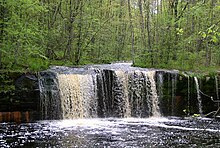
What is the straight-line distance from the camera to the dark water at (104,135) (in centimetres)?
879

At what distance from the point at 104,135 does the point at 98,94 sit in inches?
206

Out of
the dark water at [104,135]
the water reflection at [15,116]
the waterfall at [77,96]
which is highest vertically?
the waterfall at [77,96]

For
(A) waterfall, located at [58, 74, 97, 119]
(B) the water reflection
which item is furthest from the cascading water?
(B) the water reflection

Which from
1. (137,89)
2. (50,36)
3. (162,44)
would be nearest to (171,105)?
(137,89)

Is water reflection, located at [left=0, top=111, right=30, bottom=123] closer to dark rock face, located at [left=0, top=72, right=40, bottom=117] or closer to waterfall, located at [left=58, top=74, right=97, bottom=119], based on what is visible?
dark rock face, located at [left=0, top=72, right=40, bottom=117]

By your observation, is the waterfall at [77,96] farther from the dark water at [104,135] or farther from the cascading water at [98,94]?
the dark water at [104,135]

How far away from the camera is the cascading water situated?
13.9 metres

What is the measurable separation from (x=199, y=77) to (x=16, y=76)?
8.67 metres

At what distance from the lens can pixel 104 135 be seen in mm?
9836

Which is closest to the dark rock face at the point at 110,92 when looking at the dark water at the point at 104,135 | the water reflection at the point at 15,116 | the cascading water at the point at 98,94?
the cascading water at the point at 98,94

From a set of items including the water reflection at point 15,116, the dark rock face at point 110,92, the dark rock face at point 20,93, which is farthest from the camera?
the dark rock face at point 110,92

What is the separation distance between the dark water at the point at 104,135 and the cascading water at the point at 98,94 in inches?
52.9

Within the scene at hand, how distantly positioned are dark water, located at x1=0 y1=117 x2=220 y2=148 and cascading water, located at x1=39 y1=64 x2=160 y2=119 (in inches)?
52.9

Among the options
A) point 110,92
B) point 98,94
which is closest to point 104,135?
point 98,94
